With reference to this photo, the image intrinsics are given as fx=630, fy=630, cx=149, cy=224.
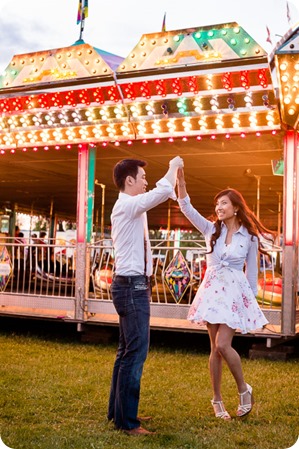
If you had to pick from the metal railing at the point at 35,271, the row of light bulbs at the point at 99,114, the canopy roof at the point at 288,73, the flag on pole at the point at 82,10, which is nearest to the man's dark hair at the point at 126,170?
the canopy roof at the point at 288,73

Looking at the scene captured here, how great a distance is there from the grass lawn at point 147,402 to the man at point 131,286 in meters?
0.22

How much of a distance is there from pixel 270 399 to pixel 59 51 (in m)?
5.49

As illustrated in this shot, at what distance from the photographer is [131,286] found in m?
4.12

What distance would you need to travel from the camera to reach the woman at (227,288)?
4.42 metres

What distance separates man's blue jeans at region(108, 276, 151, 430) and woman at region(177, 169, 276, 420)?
559 mm

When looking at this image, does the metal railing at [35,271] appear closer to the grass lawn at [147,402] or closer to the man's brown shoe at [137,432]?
the grass lawn at [147,402]

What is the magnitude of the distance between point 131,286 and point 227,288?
781mm

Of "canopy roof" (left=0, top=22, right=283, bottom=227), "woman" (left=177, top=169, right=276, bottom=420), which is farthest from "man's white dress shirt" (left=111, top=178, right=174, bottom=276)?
"canopy roof" (left=0, top=22, right=283, bottom=227)

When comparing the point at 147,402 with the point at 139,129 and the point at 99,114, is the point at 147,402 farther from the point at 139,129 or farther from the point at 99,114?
the point at 99,114

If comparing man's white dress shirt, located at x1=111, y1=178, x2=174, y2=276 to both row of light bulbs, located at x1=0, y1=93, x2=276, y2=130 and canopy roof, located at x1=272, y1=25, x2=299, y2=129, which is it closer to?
canopy roof, located at x1=272, y1=25, x2=299, y2=129

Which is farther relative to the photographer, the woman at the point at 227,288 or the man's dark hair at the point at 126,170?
the woman at the point at 227,288

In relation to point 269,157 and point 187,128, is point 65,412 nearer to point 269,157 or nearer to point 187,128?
point 187,128

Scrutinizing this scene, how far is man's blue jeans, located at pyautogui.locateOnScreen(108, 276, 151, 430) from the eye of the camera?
160 inches

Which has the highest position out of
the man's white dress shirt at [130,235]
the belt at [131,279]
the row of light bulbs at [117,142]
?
the row of light bulbs at [117,142]
